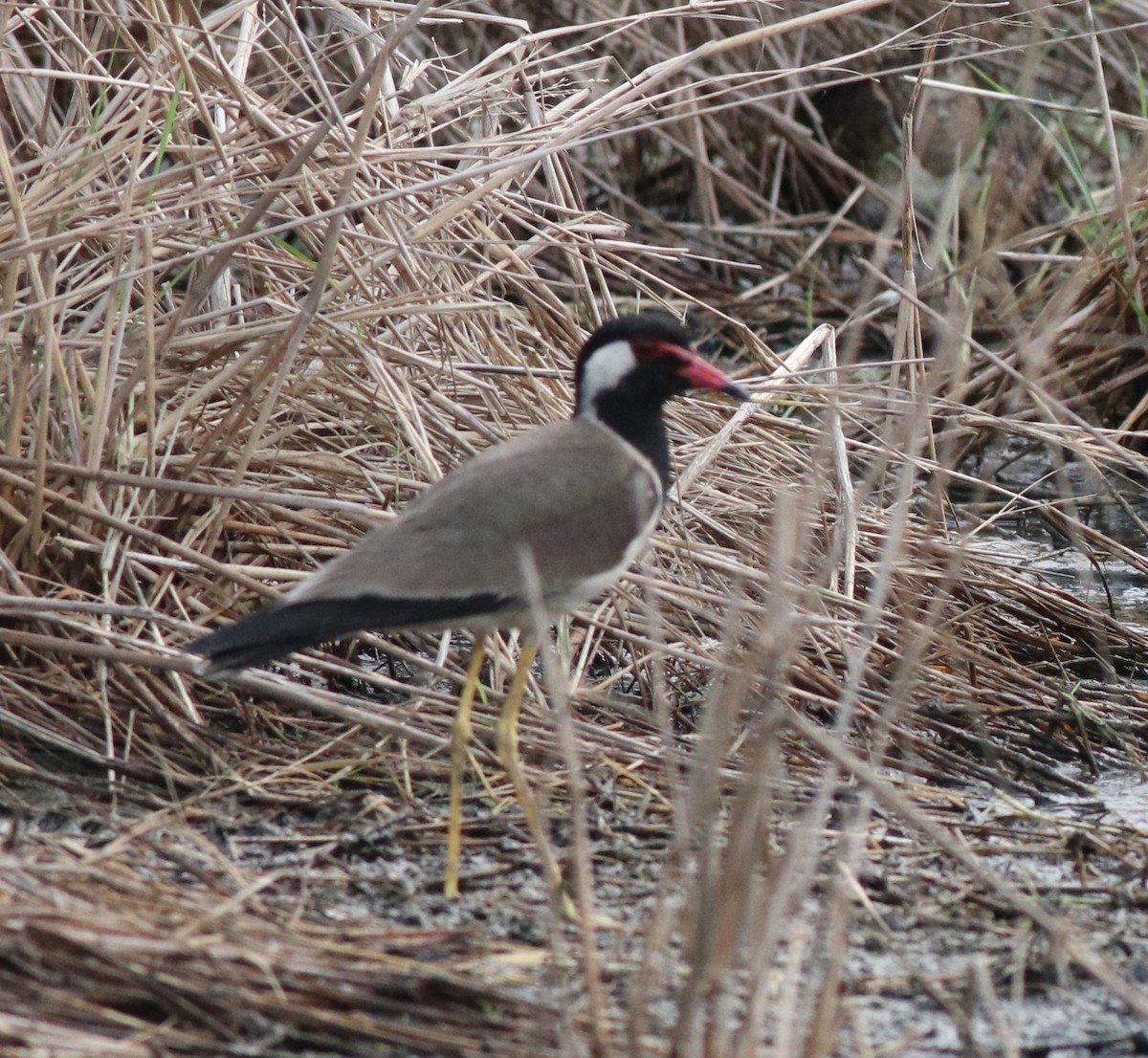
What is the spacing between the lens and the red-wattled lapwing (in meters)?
2.69

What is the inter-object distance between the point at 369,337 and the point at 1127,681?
1.88m

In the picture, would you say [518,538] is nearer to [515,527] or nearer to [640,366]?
[515,527]

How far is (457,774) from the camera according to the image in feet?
9.56

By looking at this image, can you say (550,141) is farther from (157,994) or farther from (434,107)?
(157,994)

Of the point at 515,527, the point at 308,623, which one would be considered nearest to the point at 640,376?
the point at 515,527

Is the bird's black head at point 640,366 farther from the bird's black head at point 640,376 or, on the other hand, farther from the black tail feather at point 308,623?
the black tail feather at point 308,623

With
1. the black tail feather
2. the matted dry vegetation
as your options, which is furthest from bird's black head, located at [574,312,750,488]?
the black tail feather

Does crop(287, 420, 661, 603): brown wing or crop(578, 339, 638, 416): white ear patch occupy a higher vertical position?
crop(578, 339, 638, 416): white ear patch

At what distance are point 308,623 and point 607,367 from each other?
809 mm

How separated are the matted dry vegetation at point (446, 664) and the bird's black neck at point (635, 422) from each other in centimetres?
24

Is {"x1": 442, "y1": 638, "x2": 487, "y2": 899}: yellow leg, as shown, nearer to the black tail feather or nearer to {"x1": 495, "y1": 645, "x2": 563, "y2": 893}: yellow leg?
{"x1": 495, "y1": 645, "x2": 563, "y2": 893}: yellow leg

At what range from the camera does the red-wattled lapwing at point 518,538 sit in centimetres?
269

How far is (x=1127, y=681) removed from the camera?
4.05 meters

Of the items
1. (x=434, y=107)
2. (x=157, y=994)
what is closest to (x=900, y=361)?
(x=434, y=107)
